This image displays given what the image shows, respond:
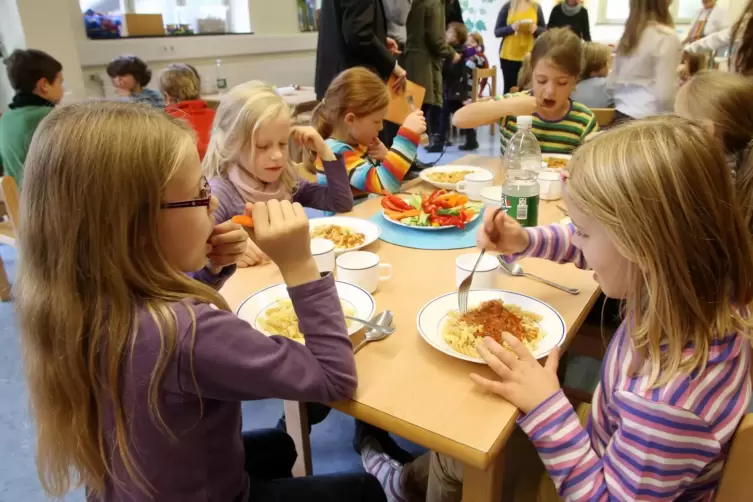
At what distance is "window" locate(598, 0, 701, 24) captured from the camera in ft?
24.0

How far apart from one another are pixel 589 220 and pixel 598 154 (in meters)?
0.10

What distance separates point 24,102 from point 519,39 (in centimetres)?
444

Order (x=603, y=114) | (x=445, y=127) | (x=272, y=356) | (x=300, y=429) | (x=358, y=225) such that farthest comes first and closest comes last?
1. (x=445, y=127)
2. (x=603, y=114)
3. (x=358, y=225)
4. (x=300, y=429)
5. (x=272, y=356)

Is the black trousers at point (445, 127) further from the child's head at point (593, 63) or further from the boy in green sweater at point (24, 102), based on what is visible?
the boy in green sweater at point (24, 102)

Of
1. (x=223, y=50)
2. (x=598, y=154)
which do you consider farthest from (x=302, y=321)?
(x=223, y=50)

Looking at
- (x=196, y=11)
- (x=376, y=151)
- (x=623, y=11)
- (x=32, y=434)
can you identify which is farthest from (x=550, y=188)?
(x=623, y=11)

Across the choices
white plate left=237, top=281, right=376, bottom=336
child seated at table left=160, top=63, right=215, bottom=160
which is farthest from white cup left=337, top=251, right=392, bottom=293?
child seated at table left=160, top=63, right=215, bottom=160

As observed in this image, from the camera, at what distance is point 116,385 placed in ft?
2.42

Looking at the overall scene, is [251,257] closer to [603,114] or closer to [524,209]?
[524,209]

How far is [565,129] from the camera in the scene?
2.25 m

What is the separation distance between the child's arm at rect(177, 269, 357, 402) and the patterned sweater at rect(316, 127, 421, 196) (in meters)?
1.03

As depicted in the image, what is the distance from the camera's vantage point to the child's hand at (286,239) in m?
0.83

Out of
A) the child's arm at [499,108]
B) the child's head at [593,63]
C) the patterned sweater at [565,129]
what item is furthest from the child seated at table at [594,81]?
the child's arm at [499,108]

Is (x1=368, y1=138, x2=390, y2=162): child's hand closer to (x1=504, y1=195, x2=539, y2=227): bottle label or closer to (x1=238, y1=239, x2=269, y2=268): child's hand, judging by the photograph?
(x1=504, y1=195, x2=539, y2=227): bottle label
